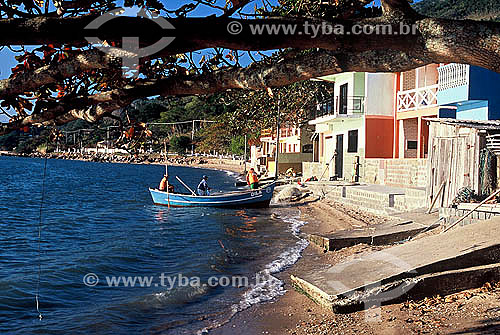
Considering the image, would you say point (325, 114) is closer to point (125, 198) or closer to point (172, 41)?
point (125, 198)

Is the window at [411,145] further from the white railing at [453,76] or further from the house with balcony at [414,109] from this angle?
the white railing at [453,76]

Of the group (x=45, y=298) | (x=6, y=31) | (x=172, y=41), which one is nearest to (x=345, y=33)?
(x=172, y=41)

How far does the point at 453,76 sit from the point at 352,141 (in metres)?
9.58

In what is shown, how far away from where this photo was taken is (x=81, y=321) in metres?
9.41

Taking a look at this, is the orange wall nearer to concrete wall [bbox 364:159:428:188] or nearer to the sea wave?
concrete wall [bbox 364:159:428:188]

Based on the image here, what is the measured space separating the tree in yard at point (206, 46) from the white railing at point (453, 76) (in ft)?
53.0

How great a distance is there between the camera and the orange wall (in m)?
26.1

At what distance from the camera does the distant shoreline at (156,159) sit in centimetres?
7351

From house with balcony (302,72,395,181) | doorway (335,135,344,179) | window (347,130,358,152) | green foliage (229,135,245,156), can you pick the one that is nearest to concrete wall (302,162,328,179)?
doorway (335,135,344,179)

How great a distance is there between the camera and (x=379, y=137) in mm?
26188

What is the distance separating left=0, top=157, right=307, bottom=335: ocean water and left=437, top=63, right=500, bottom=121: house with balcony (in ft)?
26.4

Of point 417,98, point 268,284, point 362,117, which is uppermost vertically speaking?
point 417,98

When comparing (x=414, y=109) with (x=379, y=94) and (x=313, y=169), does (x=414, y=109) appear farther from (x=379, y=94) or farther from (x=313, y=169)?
(x=313, y=169)

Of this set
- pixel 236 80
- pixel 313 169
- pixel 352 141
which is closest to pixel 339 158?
pixel 352 141
